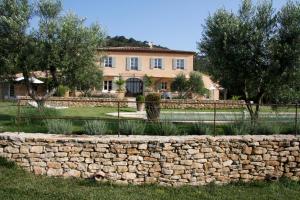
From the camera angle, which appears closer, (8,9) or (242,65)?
(242,65)

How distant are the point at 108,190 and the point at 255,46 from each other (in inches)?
376

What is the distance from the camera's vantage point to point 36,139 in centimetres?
A: 1113

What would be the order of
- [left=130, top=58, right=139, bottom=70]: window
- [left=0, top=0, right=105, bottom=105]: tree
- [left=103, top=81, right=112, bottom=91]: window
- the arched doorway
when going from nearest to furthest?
1. [left=0, top=0, right=105, bottom=105]: tree
2. [left=103, top=81, right=112, bottom=91]: window
3. the arched doorway
4. [left=130, top=58, right=139, bottom=70]: window

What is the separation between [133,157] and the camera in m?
11.3

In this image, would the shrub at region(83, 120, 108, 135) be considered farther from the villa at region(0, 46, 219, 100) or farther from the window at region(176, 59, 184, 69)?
the window at region(176, 59, 184, 69)

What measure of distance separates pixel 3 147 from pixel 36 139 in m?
0.84

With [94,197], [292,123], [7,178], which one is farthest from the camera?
[292,123]

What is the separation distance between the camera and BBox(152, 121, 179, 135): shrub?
1255 centimetres

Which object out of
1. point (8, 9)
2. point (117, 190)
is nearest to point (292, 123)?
point (117, 190)

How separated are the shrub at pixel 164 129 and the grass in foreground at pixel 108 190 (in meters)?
1.87

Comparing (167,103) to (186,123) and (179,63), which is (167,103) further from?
(179,63)

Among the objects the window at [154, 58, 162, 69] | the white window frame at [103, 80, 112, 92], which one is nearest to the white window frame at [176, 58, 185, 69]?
the window at [154, 58, 162, 69]

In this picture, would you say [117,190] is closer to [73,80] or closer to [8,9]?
[73,80]

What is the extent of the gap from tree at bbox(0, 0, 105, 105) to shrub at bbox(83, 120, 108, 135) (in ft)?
22.3
